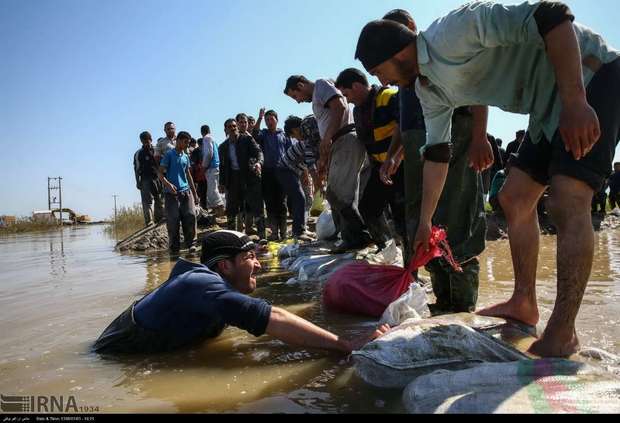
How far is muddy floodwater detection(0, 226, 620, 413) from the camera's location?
1.68 meters

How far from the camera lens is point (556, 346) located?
5.81 feet

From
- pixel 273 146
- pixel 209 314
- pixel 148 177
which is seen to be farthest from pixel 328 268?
pixel 148 177

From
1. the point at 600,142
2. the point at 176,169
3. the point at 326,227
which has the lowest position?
the point at 326,227

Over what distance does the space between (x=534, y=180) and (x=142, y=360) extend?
6.23ft

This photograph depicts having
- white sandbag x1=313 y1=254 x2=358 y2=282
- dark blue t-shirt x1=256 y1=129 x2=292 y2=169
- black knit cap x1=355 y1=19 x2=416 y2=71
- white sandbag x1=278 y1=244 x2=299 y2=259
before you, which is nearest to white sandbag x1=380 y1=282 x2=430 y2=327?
black knit cap x1=355 y1=19 x2=416 y2=71

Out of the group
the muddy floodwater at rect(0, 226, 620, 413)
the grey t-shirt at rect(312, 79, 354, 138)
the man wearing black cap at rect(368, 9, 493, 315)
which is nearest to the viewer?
the muddy floodwater at rect(0, 226, 620, 413)

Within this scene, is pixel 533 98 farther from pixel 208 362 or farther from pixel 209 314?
pixel 208 362

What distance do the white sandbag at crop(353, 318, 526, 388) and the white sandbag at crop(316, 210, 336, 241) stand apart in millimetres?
3909

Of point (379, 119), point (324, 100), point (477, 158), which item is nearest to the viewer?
point (477, 158)

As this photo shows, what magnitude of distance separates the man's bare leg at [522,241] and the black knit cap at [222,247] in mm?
1210

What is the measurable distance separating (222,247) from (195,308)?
385mm

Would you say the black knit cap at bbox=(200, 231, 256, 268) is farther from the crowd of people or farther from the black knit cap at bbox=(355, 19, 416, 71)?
the black knit cap at bbox=(355, 19, 416, 71)

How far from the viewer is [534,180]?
2.10m
